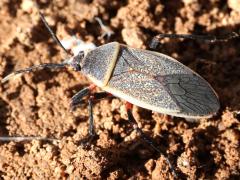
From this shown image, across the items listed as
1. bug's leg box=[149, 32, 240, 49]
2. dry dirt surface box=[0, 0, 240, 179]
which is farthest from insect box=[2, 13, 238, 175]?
bug's leg box=[149, 32, 240, 49]

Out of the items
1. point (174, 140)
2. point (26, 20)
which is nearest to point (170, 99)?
point (174, 140)

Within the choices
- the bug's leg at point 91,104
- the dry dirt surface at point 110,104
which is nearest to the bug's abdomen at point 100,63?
the bug's leg at point 91,104

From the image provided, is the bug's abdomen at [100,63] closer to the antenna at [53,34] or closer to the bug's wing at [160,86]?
the bug's wing at [160,86]

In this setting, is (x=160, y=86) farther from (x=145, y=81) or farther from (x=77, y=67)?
(x=77, y=67)

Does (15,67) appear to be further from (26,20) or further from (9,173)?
(9,173)

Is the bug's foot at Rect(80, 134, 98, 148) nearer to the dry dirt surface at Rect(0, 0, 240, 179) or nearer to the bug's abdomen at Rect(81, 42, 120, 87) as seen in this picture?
the dry dirt surface at Rect(0, 0, 240, 179)
